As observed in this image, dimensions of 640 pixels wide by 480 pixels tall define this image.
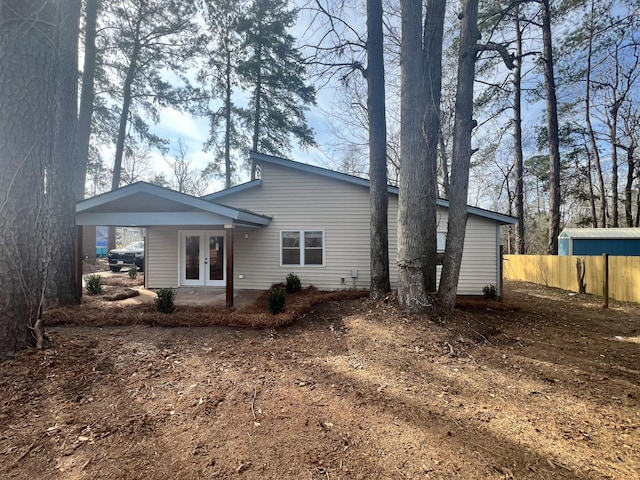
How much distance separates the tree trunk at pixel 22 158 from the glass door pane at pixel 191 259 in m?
5.86

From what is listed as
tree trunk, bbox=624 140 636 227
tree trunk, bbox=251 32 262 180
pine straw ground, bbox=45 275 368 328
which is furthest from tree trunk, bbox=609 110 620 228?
pine straw ground, bbox=45 275 368 328

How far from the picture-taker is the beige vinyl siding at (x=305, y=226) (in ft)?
29.5

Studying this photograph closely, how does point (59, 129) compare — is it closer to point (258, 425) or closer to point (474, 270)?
point (258, 425)

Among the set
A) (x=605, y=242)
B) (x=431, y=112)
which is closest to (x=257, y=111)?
(x=431, y=112)

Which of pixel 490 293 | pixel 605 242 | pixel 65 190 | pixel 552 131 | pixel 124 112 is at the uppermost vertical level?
pixel 124 112

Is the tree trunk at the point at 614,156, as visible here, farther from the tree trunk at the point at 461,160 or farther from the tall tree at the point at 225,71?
the tall tree at the point at 225,71

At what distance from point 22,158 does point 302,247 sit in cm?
666

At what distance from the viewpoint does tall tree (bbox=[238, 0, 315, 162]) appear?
45.4ft

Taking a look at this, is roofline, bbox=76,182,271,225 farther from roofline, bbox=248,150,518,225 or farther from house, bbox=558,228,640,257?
house, bbox=558,228,640,257

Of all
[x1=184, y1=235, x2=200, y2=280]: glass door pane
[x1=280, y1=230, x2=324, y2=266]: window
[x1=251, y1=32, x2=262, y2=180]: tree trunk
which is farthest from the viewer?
[x1=251, y1=32, x2=262, y2=180]: tree trunk

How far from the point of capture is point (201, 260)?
30.8 ft

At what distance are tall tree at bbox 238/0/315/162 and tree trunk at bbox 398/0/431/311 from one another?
29.8 ft

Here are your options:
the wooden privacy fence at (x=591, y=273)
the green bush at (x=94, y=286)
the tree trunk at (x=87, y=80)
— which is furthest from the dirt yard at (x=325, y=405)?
the tree trunk at (x=87, y=80)

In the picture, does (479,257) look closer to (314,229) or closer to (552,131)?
(314,229)
